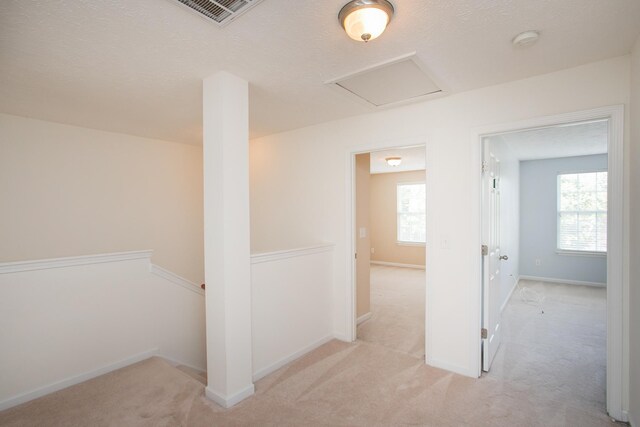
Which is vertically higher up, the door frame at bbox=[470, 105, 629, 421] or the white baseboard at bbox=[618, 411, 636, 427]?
the door frame at bbox=[470, 105, 629, 421]

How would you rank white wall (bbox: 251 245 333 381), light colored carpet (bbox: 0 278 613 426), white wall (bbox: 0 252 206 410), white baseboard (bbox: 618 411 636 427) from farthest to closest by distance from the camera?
white wall (bbox: 251 245 333 381) < white wall (bbox: 0 252 206 410) < light colored carpet (bbox: 0 278 613 426) < white baseboard (bbox: 618 411 636 427)

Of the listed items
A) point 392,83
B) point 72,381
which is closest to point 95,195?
point 72,381

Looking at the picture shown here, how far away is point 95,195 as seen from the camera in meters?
3.86

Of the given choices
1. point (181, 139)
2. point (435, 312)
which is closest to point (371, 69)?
point (435, 312)

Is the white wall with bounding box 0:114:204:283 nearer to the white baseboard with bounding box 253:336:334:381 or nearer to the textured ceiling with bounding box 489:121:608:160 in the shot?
the white baseboard with bounding box 253:336:334:381

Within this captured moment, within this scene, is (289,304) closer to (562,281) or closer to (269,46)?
(269,46)

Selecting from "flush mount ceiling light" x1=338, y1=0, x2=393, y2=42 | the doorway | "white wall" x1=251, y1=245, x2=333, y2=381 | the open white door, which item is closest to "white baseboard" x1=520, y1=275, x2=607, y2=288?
the doorway

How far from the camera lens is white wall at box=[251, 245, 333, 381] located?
2.78 meters

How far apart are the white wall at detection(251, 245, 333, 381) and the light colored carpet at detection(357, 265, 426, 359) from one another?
2.06ft

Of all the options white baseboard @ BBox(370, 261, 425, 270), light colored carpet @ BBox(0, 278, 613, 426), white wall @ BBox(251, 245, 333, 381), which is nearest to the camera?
light colored carpet @ BBox(0, 278, 613, 426)

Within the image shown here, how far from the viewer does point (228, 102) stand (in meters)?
2.37

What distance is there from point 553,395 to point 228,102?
3321 mm

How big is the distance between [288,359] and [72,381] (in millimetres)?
1821

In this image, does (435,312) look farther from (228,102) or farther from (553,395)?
(228,102)
